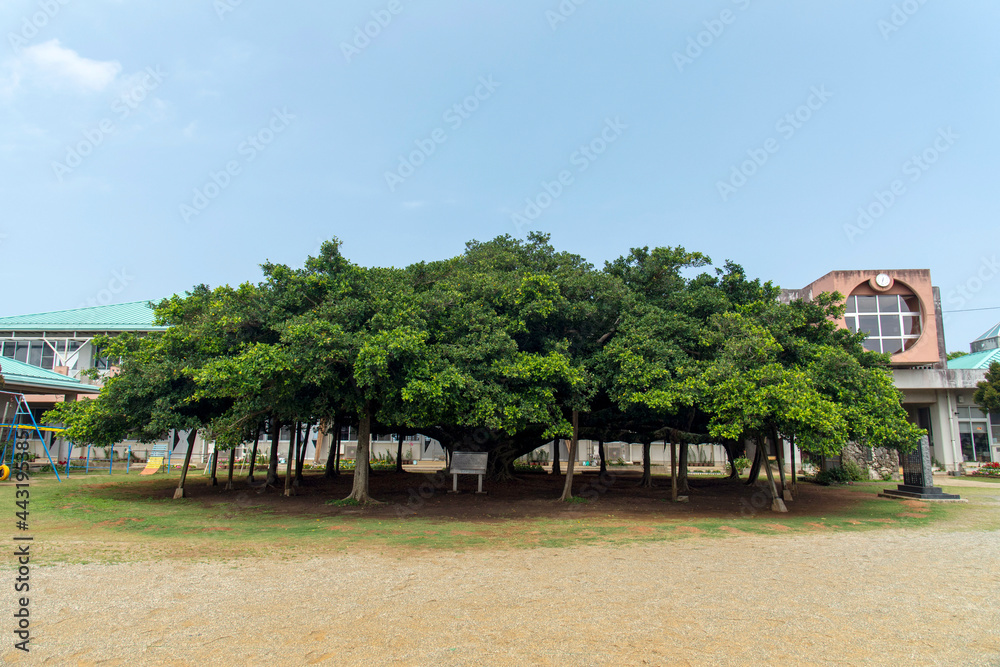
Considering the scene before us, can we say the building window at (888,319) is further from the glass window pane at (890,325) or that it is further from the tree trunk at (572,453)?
the tree trunk at (572,453)

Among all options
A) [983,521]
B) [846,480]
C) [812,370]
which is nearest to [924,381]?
[846,480]

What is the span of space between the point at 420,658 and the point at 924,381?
1315 inches

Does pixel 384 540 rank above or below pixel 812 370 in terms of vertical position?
below

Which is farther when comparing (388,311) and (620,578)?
(388,311)

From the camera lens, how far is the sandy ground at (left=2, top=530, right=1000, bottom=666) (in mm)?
5031

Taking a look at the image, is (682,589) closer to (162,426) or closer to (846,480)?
(162,426)

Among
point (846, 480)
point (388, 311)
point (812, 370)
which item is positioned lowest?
point (846, 480)

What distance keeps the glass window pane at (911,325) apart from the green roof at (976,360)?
539 centimetres

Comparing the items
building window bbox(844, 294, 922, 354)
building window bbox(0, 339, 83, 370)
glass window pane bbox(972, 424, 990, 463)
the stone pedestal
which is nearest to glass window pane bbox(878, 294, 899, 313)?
building window bbox(844, 294, 922, 354)

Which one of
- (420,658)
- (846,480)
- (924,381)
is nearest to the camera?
(420,658)

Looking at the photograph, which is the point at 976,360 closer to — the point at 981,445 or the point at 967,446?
the point at 981,445

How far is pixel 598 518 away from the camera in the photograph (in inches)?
554

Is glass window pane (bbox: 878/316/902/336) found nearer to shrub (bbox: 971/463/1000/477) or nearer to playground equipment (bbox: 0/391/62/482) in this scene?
shrub (bbox: 971/463/1000/477)

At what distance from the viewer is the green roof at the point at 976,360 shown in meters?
32.9
